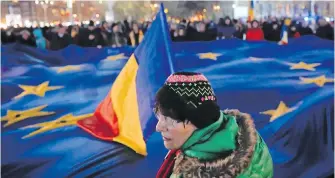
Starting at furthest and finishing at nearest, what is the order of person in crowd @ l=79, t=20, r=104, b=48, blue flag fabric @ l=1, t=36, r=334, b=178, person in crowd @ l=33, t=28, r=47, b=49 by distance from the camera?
1. person in crowd @ l=33, t=28, r=47, b=49
2. person in crowd @ l=79, t=20, r=104, b=48
3. blue flag fabric @ l=1, t=36, r=334, b=178

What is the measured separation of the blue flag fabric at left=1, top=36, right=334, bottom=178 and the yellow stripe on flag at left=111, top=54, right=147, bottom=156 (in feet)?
0.27

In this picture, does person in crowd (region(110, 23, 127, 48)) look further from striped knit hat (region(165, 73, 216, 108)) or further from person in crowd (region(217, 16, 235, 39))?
striped knit hat (region(165, 73, 216, 108))

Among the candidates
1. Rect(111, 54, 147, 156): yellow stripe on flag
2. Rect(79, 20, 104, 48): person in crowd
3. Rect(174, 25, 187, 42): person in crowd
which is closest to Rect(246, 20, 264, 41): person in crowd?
Rect(174, 25, 187, 42): person in crowd

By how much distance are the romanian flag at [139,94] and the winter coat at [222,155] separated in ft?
7.16

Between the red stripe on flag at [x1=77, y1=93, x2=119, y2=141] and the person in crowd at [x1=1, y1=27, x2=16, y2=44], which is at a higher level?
the person in crowd at [x1=1, y1=27, x2=16, y2=44]

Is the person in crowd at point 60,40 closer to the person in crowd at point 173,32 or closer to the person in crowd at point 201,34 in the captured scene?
the person in crowd at point 173,32

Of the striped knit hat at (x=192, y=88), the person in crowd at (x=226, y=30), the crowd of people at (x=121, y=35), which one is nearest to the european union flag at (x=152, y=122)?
the crowd of people at (x=121, y=35)

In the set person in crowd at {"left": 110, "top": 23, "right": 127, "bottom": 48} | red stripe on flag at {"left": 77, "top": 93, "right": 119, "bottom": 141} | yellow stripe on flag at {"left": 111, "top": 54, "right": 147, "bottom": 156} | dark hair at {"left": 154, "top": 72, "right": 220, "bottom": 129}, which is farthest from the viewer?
person in crowd at {"left": 110, "top": 23, "right": 127, "bottom": 48}

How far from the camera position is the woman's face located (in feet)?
4.60

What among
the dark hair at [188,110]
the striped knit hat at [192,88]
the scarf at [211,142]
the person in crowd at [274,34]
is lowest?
the person in crowd at [274,34]

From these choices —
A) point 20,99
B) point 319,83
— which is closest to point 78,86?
point 20,99

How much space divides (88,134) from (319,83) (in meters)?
2.60

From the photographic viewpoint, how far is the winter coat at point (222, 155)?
1.38 metres

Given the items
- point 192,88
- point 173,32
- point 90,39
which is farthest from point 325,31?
point 192,88
